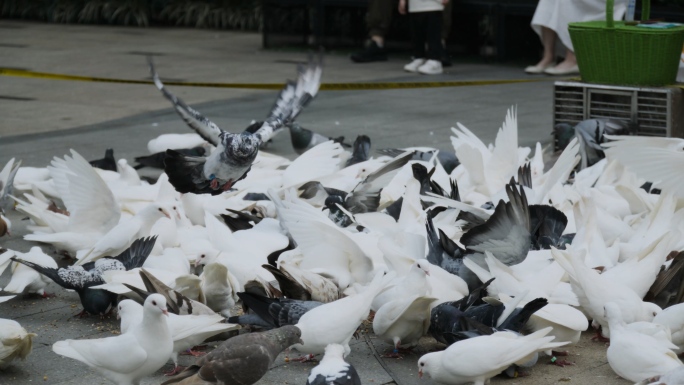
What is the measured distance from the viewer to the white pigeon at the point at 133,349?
10.8 feet

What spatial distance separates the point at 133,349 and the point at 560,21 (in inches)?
322

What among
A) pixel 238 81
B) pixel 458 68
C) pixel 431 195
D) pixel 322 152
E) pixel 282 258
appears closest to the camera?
pixel 282 258

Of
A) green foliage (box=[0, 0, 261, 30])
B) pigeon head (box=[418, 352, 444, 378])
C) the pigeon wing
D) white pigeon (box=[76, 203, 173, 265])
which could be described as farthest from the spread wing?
green foliage (box=[0, 0, 261, 30])

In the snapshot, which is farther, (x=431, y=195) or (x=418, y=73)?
(x=418, y=73)

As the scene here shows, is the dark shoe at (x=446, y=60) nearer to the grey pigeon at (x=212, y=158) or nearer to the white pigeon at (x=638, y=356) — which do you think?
the grey pigeon at (x=212, y=158)

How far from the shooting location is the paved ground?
3.71 m

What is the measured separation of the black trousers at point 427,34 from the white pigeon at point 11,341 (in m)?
8.34

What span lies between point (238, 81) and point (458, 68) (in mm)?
2632

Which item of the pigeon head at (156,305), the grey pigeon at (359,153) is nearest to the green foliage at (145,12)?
the grey pigeon at (359,153)

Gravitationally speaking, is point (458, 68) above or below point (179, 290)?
below

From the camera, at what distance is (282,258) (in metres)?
4.42

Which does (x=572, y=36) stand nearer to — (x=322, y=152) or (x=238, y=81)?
(x=322, y=152)

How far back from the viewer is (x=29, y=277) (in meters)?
4.36

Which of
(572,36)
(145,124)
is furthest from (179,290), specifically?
(145,124)
